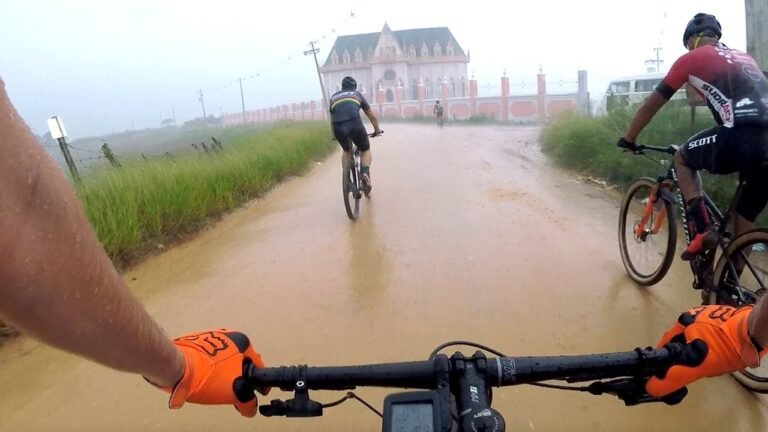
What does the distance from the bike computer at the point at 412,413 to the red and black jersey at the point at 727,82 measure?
2620 mm

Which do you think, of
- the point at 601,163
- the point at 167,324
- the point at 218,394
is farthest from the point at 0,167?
the point at 601,163

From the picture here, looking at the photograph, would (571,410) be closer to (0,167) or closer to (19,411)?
(0,167)

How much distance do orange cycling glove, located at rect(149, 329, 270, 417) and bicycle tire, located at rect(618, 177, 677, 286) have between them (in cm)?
282

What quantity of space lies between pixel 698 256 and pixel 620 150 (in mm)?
4589

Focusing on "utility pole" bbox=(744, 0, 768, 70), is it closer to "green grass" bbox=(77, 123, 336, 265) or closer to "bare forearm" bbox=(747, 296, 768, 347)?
"bare forearm" bbox=(747, 296, 768, 347)

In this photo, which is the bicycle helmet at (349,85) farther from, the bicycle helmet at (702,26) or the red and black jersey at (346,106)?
the bicycle helmet at (702,26)

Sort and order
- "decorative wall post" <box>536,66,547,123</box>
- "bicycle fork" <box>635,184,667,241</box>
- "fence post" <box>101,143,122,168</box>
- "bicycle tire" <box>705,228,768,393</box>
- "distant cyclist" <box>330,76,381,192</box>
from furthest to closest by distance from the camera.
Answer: "decorative wall post" <box>536,66,547,123</box> → "fence post" <box>101,143,122,168</box> → "distant cyclist" <box>330,76,381,192</box> → "bicycle fork" <box>635,184,667,241</box> → "bicycle tire" <box>705,228,768,393</box>

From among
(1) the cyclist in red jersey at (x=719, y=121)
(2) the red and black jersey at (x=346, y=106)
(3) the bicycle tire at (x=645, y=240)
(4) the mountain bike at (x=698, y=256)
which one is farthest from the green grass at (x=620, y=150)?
(2) the red and black jersey at (x=346, y=106)

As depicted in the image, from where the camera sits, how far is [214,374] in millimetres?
1192

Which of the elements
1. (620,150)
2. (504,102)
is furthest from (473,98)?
(620,150)

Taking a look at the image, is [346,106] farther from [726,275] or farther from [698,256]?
[726,275]

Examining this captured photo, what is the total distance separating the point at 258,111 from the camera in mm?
58938

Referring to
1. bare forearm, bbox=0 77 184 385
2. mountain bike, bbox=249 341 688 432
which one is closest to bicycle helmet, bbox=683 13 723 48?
mountain bike, bbox=249 341 688 432

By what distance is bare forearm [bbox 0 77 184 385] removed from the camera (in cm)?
75
